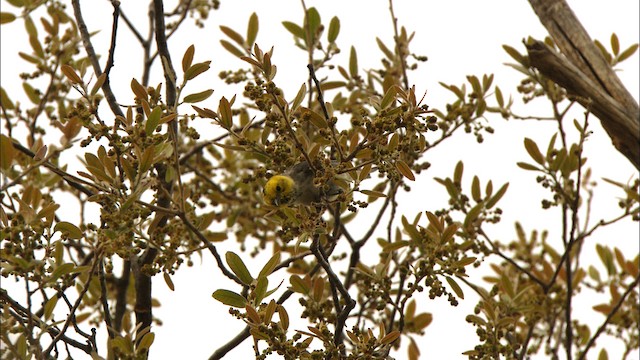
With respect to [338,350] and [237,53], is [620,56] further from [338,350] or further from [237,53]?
[338,350]

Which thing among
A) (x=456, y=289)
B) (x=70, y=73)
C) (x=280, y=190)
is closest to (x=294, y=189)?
(x=280, y=190)

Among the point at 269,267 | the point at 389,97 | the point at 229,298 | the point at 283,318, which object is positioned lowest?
the point at 283,318

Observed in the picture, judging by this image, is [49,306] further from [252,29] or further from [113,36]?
[252,29]

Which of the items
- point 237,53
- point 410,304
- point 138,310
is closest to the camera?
point 138,310

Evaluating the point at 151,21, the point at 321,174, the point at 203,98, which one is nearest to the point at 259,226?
the point at 151,21

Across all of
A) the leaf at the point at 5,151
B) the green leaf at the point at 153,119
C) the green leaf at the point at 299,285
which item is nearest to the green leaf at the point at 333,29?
the green leaf at the point at 299,285

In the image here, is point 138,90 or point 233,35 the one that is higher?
point 233,35

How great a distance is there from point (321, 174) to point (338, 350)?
2.07ft

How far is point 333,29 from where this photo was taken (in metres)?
3.98

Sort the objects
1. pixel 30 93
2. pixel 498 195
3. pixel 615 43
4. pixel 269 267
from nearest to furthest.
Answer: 1. pixel 269 267
2. pixel 498 195
3. pixel 615 43
4. pixel 30 93

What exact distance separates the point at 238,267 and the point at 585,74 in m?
1.79

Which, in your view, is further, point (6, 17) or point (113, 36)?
point (6, 17)

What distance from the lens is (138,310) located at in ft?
11.2

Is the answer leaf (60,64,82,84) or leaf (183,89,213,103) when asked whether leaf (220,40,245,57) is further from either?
leaf (60,64,82,84)
